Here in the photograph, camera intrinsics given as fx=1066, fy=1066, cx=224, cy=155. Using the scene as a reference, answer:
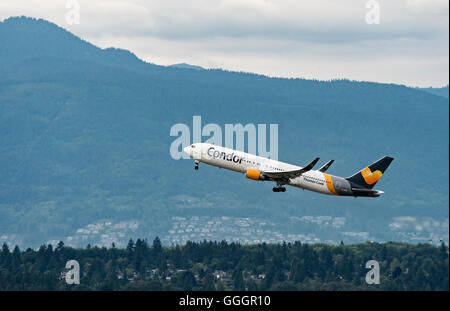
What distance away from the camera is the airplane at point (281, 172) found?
472 feet

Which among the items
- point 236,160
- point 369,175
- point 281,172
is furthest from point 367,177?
point 236,160

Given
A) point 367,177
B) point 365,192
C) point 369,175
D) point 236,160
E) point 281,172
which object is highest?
point 236,160

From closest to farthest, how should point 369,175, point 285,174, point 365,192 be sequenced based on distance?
point 285,174
point 365,192
point 369,175

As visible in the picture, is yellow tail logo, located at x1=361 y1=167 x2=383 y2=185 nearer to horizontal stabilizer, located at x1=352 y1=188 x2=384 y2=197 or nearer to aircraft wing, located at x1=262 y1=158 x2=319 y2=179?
horizontal stabilizer, located at x1=352 y1=188 x2=384 y2=197

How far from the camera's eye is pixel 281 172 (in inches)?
5664

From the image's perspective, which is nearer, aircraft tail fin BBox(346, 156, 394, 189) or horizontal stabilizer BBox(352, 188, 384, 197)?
horizontal stabilizer BBox(352, 188, 384, 197)

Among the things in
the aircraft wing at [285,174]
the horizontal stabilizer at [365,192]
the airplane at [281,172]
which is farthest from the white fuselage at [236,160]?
the horizontal stabilizer at [365,192]

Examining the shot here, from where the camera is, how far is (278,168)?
14538 cm

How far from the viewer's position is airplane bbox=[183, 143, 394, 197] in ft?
472

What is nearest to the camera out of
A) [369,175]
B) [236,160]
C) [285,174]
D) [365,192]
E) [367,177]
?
[285,174]

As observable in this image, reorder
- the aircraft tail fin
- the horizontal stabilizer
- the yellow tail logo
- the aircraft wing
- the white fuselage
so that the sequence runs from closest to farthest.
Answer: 1. the aircraft wing
2. the white fuselage
3. the horizontal stabilizer
4. the aircraft tail fin
5. the yellow tail logo

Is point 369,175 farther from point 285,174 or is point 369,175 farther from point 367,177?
point 285,174

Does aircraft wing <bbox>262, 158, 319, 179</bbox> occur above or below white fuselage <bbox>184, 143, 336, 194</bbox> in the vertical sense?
below

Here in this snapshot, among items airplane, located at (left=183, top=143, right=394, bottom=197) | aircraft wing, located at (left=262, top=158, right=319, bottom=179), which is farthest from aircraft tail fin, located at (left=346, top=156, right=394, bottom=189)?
aircraft wing, located at (left=262, top=158, right=319, bottom=179)
